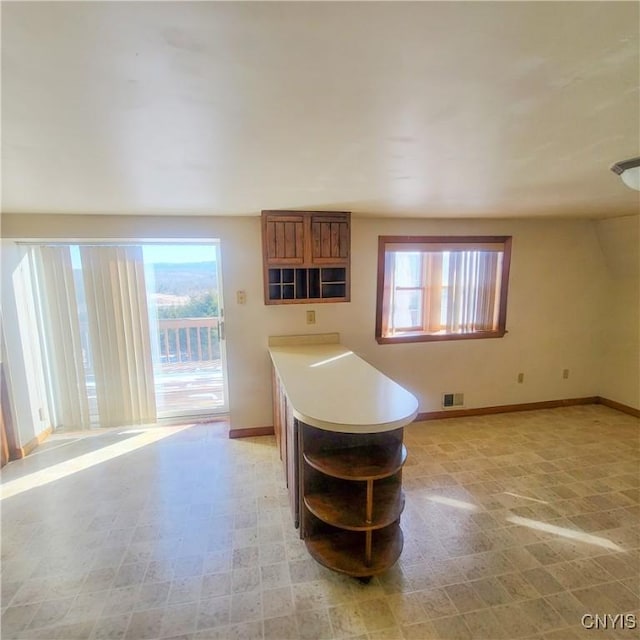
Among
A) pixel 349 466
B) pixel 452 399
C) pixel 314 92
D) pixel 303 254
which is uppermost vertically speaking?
pixel 314 92

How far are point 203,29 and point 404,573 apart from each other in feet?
7.69

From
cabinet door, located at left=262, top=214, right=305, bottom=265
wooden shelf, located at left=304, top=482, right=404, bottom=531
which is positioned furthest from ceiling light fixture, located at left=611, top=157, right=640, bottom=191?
cabinet door, located at left=262, top=214, right=305, bottom=265

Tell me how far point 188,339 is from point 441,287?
281 cm

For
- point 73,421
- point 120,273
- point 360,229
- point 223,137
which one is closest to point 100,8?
point 223,137

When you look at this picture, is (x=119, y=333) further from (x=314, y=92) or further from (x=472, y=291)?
(x=472, y=291)

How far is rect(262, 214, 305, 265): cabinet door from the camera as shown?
2904 millimetres

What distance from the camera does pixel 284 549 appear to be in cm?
202

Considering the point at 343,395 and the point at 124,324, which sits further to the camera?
the point at 124,324

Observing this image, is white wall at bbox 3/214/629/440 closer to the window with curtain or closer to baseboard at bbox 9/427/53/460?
the window with curtain

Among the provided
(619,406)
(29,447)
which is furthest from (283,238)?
(619,406)

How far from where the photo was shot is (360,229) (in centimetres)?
338

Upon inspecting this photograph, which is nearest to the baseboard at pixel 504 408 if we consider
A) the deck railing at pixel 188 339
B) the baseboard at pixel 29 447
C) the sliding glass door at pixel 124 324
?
the sliding glass door at pixel 124 324

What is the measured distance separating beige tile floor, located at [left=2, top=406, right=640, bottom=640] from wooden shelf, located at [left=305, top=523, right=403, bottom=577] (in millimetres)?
106

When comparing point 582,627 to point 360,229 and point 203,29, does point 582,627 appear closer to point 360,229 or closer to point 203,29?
point 203,29
